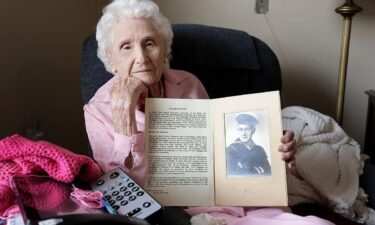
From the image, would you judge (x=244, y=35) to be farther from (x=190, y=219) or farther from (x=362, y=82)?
(x=190, y=219)

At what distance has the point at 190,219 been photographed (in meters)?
0.93

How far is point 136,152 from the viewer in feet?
3.35

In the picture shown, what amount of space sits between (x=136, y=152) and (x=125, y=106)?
121 mm

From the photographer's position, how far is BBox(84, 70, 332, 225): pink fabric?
961 mm

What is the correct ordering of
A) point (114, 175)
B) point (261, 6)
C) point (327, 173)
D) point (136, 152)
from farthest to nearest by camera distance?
point (261, 6) → point (327, 173) → point (136, 152) → point (114, 175)

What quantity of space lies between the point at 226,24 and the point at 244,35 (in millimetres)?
371

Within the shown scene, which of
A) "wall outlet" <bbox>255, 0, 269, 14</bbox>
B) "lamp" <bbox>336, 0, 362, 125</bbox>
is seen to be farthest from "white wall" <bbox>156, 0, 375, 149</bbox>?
"lamp" <bbox>336, 0, 362, 125</bbox>

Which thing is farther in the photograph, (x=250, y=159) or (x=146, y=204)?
(x=250, y=159)

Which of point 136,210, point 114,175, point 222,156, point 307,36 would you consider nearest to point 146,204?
point 136,210

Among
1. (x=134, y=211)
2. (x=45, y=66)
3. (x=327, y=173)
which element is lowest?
(x=327, y=173)

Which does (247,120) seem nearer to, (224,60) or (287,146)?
(287,146)

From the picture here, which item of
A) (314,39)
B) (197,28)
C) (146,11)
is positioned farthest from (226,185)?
(314,39)

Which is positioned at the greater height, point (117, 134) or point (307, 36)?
point (307, 36)

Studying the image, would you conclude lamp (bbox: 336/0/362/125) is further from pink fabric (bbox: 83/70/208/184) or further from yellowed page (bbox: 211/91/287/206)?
yellowed page (bbox: 211/91/287/206)
